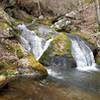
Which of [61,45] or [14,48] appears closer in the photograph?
[14,48]

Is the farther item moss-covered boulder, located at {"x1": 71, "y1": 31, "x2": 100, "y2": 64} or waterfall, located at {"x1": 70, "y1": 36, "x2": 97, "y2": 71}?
moss-covered boulder, located at {"x1": 71, "y1": 31, "x2": 100, "y2": 64}

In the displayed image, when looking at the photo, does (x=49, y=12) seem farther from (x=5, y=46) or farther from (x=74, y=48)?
(x=5, y=46)

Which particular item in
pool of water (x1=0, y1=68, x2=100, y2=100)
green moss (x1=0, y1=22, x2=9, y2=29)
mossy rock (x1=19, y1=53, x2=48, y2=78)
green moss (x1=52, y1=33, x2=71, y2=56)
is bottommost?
pool of water (x1=0, y1=68, x2=100, y2=100)

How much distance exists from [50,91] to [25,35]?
25.3 ft

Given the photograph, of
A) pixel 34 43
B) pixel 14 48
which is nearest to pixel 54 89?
pixel 14 48

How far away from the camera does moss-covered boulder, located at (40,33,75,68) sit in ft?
52.5

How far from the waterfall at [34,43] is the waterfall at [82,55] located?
1.88 meters

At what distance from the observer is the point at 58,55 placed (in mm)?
16156

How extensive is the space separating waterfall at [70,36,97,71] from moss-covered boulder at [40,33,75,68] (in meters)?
0.70

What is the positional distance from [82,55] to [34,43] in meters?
3.26

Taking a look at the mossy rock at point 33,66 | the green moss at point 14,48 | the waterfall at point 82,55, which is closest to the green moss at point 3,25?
the green moss at point 14,48

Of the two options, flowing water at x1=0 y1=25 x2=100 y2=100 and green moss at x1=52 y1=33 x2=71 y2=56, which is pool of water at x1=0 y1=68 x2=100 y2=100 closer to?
flowing water at x1=0 y1=25 x2=100 y2=100

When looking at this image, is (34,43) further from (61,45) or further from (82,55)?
(82,55)

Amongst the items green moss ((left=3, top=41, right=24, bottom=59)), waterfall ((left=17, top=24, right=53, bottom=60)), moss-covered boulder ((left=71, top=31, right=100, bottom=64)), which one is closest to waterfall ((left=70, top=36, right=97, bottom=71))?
moss-covered boulder ((left=71, top=31, right=100, bottom=64))
